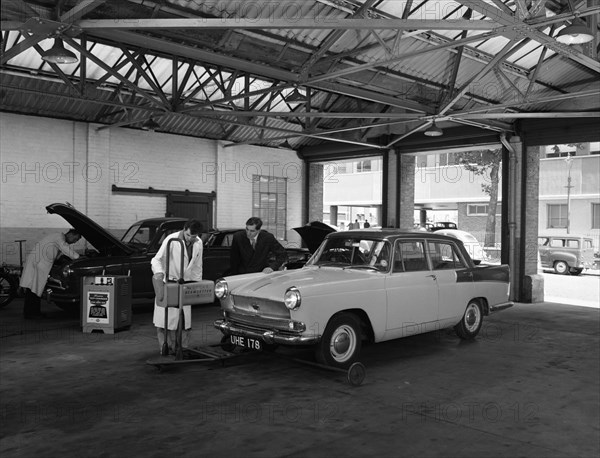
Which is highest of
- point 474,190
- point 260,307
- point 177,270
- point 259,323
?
point 474,190

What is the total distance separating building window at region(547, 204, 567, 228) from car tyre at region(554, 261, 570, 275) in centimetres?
885

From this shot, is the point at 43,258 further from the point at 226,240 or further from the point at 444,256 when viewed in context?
the point at 444,256

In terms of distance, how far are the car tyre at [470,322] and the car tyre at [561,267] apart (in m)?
16.5

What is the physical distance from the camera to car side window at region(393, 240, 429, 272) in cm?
702

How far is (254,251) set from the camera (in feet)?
25.4

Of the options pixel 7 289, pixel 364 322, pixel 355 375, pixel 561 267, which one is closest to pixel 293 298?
pixel 355 375

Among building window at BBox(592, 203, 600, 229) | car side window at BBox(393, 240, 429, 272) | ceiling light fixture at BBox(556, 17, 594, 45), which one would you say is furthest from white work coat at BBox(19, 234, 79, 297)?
building window at BBox(592, 203, 600, 229)

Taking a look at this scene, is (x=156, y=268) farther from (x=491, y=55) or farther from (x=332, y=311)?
(x=491, y=55)

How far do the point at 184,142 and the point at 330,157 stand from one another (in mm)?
4839

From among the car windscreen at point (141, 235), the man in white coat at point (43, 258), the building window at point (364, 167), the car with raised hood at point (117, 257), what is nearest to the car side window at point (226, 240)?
the car with raised hood at point (117, 257)

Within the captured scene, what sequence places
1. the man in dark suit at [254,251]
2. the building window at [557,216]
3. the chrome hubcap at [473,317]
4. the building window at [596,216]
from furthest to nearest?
the building window at [557,216] → the building window at [596,216] → the chrome hubcap at [473,317] → the man in dark suit at [254,251]

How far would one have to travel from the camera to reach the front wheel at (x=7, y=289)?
1100 cm

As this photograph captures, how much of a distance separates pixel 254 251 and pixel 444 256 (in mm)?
2730

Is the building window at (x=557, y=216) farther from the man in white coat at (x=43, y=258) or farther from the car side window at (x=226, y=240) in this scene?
the man in white coat at (x=43, y=258)
